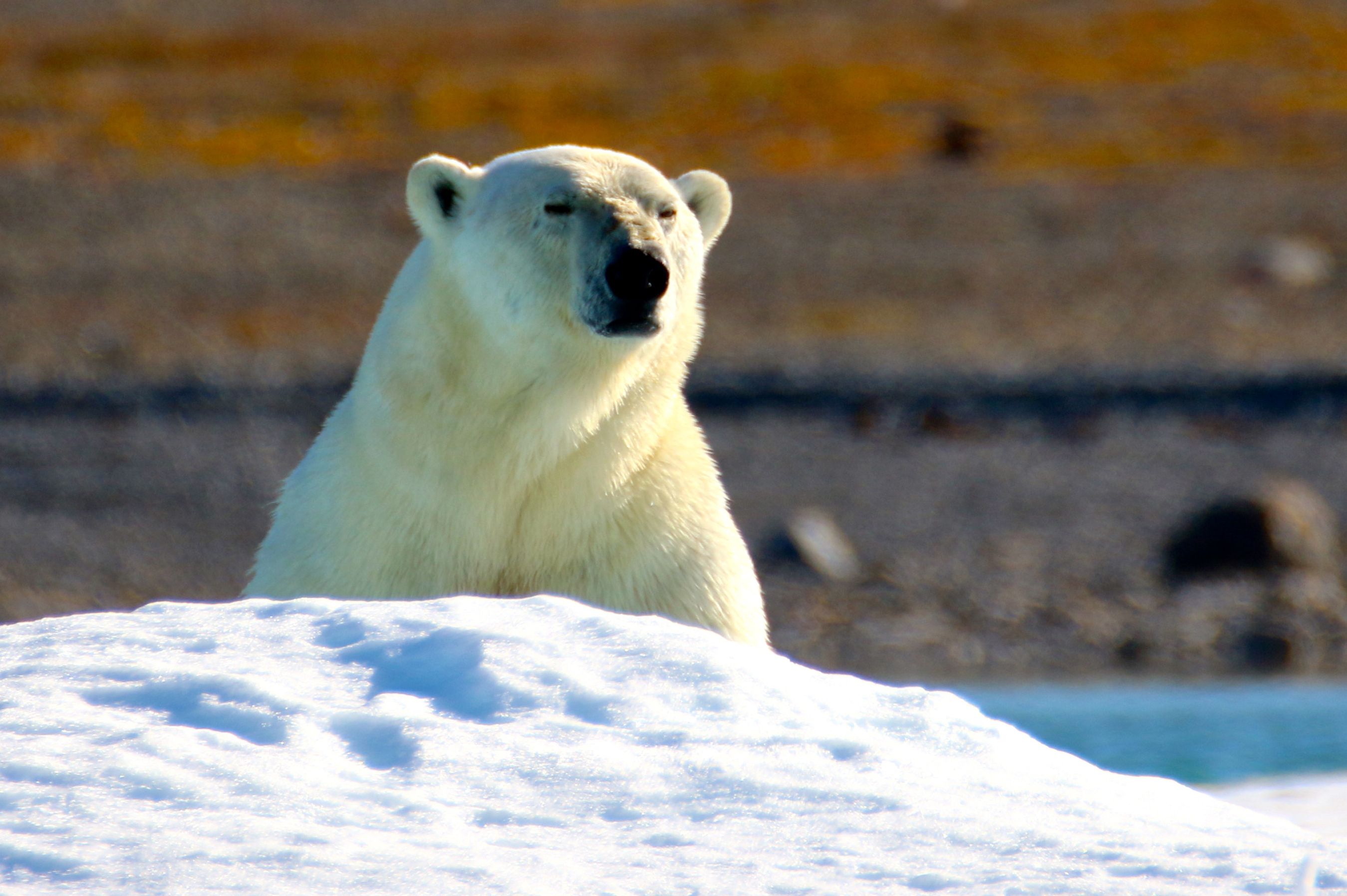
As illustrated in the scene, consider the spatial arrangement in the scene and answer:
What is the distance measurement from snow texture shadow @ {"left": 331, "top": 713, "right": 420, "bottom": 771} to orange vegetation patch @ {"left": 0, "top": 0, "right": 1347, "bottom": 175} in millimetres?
19994

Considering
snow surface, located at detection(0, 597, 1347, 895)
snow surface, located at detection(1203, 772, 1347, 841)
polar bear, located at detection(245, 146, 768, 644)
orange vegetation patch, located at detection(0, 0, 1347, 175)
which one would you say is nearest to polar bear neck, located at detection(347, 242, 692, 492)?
polar bear, located at detection(245, 146, 768, 644)

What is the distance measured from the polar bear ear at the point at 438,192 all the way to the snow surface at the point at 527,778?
4.00 ft

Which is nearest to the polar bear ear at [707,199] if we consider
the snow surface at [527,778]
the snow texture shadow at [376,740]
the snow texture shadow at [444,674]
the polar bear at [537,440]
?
the polar bear at [537,440]

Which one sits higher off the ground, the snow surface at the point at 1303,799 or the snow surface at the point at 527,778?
the snow surface at the point at 1303,799

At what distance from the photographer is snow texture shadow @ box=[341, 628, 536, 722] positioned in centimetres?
247

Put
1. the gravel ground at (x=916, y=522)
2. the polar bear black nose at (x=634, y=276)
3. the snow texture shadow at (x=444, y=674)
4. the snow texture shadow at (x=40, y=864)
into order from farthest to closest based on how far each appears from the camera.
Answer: the gravel ground at (x=916, y=522), the polar bear black nose at (x=634, y=276), the snow texture shadow at (x=444, y=674), the snow texture shadow at (x=40, y=864)

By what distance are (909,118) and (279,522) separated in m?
24.4

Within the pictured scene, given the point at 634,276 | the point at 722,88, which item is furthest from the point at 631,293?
the point at 722,88

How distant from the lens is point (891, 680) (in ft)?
27.9

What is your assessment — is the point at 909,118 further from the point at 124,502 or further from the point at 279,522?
the point at 279,522

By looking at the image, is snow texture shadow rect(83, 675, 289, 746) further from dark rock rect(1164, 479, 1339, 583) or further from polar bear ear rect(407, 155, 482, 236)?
dark rock rect(1164, 479, 1339, 583)

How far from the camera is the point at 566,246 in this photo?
3.51 m

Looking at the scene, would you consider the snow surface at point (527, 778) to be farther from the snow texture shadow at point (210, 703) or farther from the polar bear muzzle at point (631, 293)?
the polar bear muzzle at point (631, 293)

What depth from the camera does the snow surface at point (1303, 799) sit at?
4.49 m
